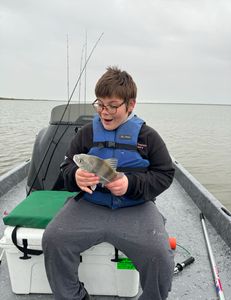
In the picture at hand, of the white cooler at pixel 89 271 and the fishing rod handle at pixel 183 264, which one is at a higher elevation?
the white cooler at pixel 89 271

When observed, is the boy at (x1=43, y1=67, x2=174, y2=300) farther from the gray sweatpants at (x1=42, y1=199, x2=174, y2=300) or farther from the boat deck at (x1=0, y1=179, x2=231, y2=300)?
the boat deck at (x1=0, y1=179, x2=231, y2=300)

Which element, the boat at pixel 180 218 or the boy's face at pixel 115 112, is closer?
the boy's face at pixel 115 112

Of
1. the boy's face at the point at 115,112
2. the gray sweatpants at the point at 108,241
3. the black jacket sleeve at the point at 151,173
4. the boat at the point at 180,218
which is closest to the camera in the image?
the gray sweatpants at the point at 108,241

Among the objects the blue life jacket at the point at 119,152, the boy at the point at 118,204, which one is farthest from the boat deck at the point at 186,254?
the blue life jacket at the point at 119,152

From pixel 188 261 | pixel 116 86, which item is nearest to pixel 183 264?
pixel 188 261

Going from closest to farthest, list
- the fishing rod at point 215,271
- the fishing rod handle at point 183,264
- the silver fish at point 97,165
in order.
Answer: the silver fish at point 97,165, the fishing rod at point 215,271, the fishing rod handle at point 183,264

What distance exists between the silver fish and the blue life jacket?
0.38m

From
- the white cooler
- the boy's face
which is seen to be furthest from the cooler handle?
the boy's face

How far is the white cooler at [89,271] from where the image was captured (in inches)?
87.4

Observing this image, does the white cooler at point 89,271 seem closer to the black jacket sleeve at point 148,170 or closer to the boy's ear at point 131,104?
the black jacket sleeve at point 148,170

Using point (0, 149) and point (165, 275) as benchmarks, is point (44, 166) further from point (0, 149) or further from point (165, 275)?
point (0, 149)

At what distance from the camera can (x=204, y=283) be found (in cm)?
259

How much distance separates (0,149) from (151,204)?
11.5 m

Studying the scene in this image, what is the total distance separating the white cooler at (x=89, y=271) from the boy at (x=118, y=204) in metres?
0.20
